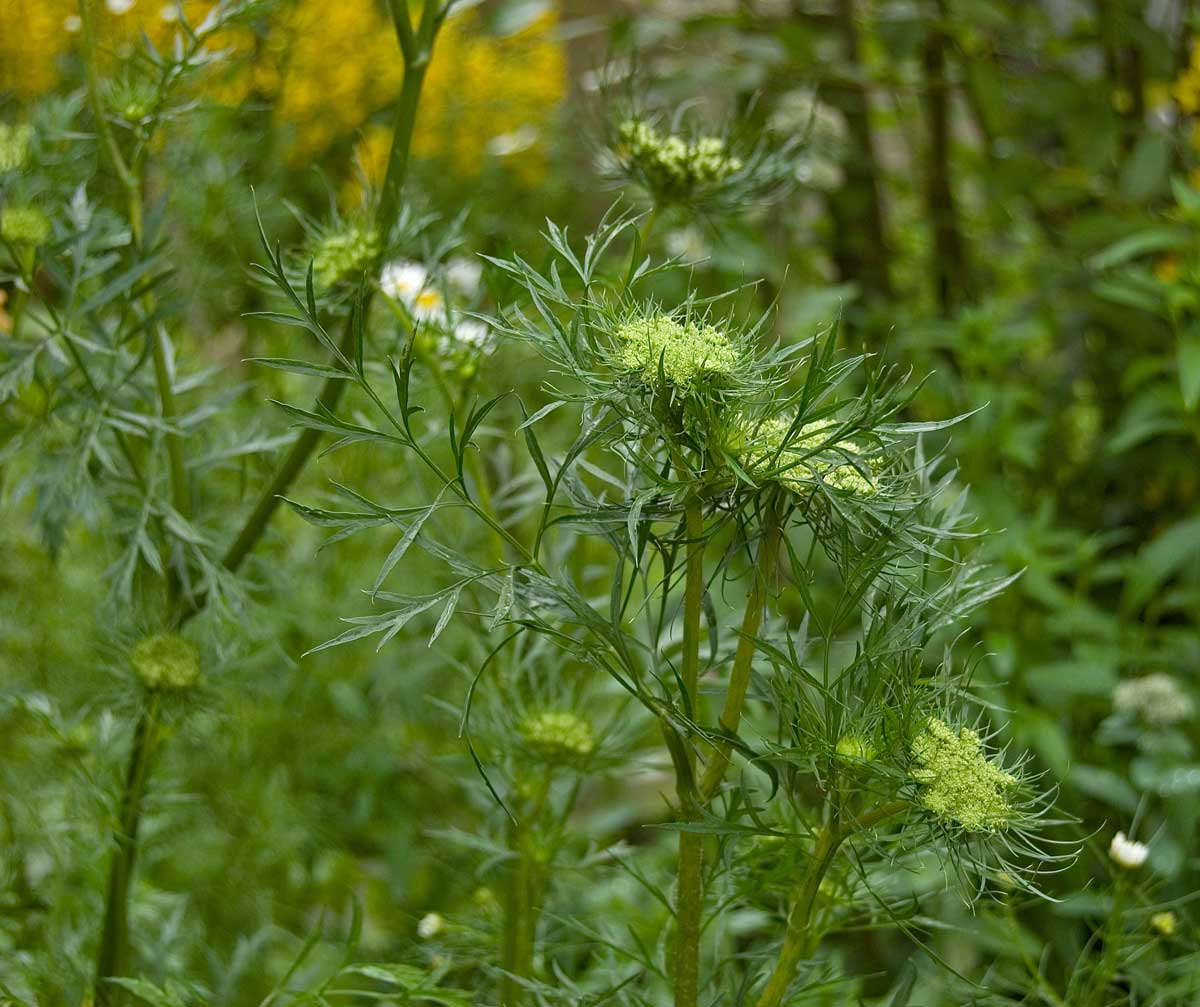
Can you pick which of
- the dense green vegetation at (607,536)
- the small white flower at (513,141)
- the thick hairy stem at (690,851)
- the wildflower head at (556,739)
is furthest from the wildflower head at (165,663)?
the small white flower at (513,141)

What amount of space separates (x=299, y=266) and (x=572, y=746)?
269 millimetres

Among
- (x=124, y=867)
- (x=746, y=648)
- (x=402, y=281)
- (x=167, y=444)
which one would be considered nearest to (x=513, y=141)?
(x=402, y=281)

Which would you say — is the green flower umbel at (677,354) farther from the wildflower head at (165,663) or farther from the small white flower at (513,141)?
the small white flower at (513,141)

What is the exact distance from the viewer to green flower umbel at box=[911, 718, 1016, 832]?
1.27 ft

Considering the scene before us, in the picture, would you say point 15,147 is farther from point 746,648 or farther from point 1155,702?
point 1155,702

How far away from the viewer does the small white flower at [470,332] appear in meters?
0.64

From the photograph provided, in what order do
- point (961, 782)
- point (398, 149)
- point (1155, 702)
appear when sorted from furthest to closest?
1. point (1155, 702)
2. point (398, 149)
3. point (961, 782)

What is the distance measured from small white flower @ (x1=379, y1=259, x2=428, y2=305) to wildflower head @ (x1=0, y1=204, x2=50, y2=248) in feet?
0.50

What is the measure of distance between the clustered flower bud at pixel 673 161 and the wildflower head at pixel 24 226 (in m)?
→ 0.26

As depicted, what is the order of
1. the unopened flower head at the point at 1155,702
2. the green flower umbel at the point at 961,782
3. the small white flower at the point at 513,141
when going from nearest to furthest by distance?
the green flower umbel at the point at 961,782
the unopened flower head at the point at 1155,702
the small white flower at the point at 513,141

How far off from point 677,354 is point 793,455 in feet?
0.15

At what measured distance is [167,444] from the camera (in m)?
0.65

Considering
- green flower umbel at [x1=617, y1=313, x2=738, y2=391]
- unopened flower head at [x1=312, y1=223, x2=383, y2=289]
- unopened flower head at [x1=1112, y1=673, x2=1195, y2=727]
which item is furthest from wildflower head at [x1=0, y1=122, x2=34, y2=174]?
unopened flower head at [x1=1112, y1=673, x2=1195, y2=727]

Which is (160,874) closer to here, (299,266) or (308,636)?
(308,636)
